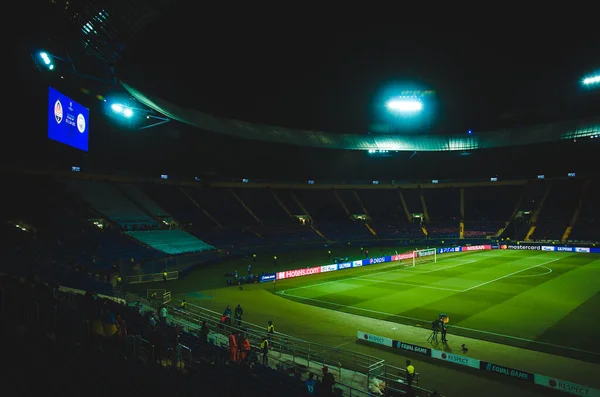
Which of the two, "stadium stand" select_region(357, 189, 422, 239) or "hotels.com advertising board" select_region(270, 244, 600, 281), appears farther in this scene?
"stadium stand" select_region(357, 189, 422, 239)

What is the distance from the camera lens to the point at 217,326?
1930 cm

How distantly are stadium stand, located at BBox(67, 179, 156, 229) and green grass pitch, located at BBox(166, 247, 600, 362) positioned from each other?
11.9m

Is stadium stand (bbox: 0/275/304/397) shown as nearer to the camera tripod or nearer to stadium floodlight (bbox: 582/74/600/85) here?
the camera tripod

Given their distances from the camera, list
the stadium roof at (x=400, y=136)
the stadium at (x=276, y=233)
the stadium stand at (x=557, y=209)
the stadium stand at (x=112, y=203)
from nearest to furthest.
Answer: the stadium at (x=276, y=233) → the stadium stand at (x=112, y=203) → the stadium roof at (x=400, y=136) → the stadium stand at (x=557, y=209)

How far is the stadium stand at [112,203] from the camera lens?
45.3m

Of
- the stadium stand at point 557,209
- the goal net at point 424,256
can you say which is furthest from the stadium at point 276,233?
the goal net at point 424,256

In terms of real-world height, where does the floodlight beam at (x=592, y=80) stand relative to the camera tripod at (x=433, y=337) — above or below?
above

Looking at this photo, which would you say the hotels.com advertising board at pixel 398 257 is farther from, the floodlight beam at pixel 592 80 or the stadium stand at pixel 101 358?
the stadium stand at pixel 101 358

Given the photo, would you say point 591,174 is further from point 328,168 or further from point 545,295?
point 545,295

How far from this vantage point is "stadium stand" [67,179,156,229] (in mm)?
45281

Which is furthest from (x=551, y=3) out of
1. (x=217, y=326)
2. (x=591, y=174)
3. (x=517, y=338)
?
(x=591, y=174)

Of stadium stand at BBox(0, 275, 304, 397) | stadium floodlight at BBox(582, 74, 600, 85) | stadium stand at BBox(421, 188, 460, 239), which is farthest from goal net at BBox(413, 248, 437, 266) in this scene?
stadium stand at BBox(0, 275, 304, 397)

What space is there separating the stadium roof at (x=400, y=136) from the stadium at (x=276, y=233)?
1.11 feet

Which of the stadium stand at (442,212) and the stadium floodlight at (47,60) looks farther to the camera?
the stadium stand at (442,212)
